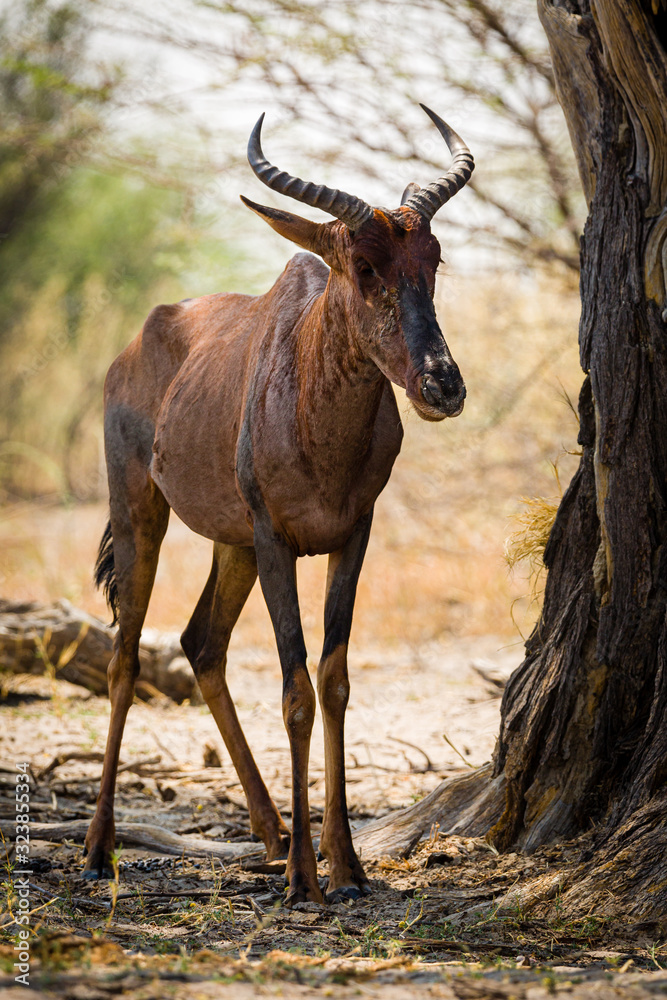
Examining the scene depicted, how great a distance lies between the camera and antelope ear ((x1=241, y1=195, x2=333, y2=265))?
4.13 metres

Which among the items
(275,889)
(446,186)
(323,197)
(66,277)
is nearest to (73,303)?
(66,277)

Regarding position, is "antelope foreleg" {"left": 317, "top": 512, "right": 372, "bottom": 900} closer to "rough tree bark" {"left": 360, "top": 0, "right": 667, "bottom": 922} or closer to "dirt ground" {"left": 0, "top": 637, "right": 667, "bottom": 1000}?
"dirt ground" {"left": 0, "top": 637, "right": 667, "bottom": 1000}

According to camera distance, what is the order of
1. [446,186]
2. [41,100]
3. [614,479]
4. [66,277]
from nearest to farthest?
[614,479] → [446,186] → [41,100] → [66,277]

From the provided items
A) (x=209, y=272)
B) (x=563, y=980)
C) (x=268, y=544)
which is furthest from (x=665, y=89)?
(x=209, y=272)

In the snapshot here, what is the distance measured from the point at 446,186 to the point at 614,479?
1396 mm

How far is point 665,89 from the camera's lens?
3965 mm

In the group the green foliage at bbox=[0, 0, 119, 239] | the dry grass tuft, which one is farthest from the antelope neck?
the green foliage at bbox=[0, 0, 119, 239]

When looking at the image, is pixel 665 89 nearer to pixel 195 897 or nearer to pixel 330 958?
pixel 330 958

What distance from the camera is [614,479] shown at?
13.4 ft

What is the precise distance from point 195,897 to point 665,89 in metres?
3.75

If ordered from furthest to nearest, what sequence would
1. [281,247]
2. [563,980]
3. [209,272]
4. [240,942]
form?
1. [209,272]
2. [281,247]
3. [240,942]
4. [563,980]

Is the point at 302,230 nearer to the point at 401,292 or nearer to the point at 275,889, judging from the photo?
the point at 401,292

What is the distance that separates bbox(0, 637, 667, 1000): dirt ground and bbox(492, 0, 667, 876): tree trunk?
11.5 inches

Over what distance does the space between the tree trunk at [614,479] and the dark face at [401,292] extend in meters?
0.74
